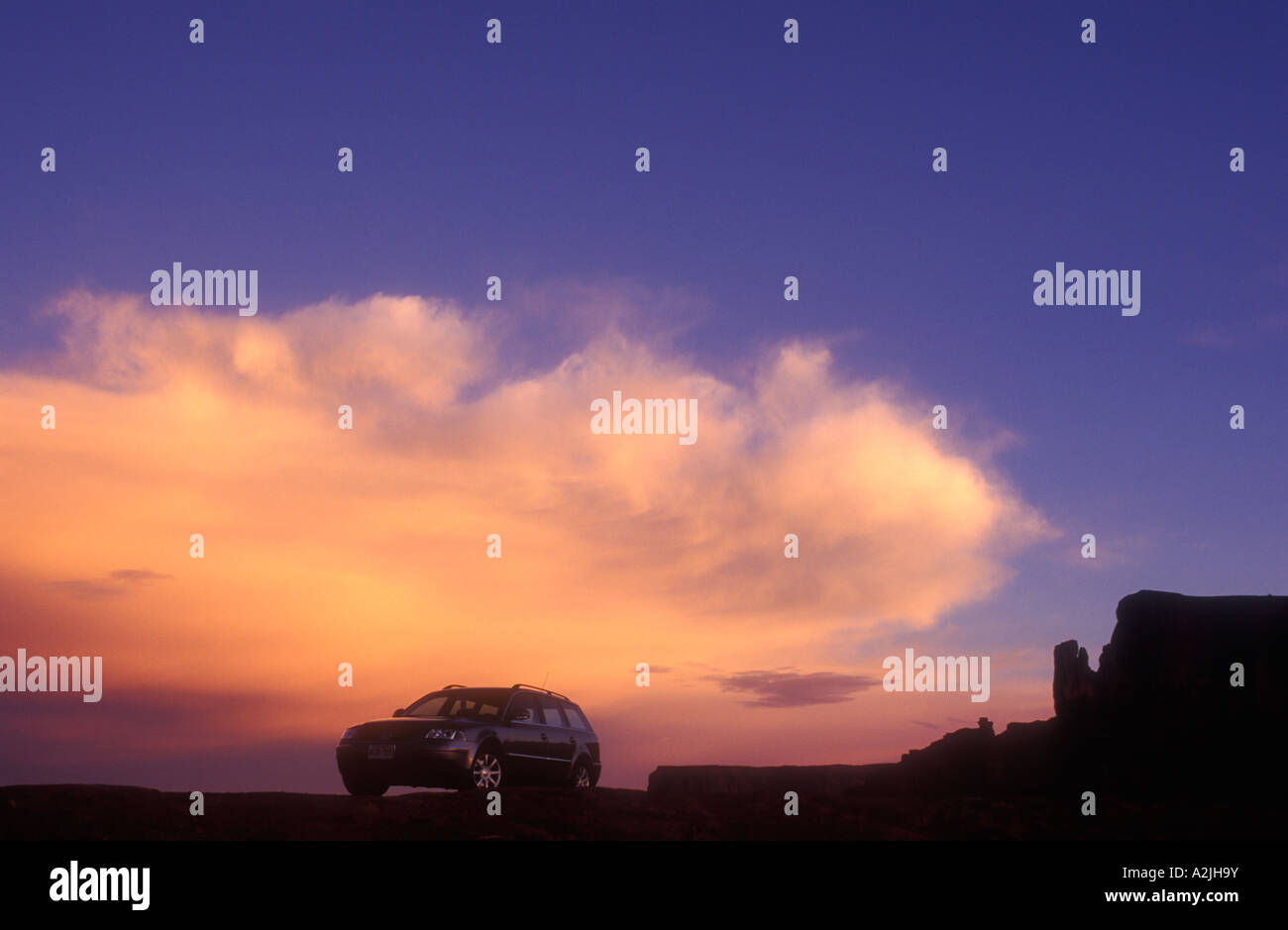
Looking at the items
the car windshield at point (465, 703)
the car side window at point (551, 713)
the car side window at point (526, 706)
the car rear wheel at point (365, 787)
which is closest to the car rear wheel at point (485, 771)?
the car windshield at point (465, 703)

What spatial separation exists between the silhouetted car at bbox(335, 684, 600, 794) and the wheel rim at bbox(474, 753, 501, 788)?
1cm

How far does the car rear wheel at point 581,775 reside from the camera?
18.0m

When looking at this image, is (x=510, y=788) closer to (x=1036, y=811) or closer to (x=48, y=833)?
(x=48, y=833)

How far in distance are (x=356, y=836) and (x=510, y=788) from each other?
363 centimetres

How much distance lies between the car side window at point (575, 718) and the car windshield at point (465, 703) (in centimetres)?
191

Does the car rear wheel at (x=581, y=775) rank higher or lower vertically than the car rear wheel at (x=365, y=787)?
lower

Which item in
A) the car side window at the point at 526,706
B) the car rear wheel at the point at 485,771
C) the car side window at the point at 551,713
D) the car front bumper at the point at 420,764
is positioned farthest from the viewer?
the car side window at the point at 551,713

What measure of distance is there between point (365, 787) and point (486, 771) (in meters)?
1.78

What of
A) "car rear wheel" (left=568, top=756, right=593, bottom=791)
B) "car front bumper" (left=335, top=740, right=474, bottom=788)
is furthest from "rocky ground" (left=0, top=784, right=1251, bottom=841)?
"car rear wheel" (left=568, top=756, right=593, bottom=791)

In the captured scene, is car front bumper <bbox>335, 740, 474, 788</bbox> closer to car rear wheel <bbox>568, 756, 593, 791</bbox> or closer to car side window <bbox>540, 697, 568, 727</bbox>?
car side window <bbox>540, 697, 568, 727</bbox>

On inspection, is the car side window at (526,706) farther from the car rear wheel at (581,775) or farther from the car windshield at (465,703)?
the car rear wheel at (581,775)

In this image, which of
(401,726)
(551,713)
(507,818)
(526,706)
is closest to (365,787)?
(401,726)
